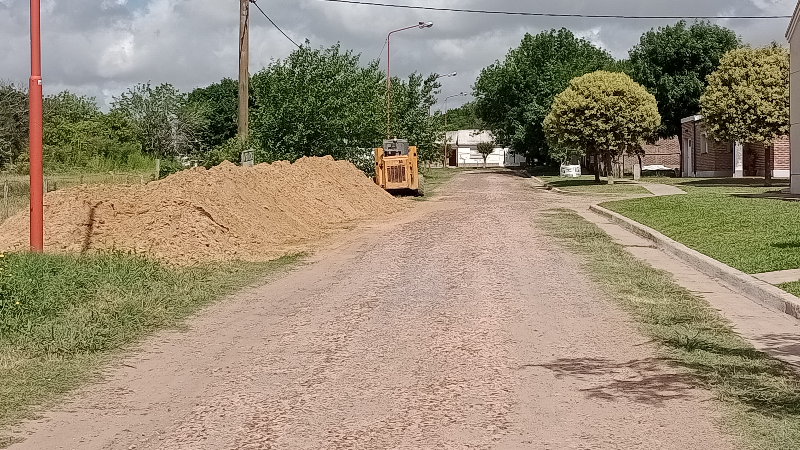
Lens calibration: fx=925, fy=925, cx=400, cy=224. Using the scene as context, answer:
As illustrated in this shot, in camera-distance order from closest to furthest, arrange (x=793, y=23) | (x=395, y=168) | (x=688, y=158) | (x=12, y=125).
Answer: (x=793, y=23), (x=395, y=168), (x=12, y=125), (x=688, y=158)

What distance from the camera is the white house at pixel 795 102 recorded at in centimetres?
3183

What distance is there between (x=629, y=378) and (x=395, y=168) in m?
30.5

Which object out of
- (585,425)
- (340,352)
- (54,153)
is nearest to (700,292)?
(340,352)

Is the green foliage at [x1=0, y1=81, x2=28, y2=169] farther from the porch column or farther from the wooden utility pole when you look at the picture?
the porch column

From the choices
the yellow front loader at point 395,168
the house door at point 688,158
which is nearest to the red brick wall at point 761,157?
the house door at point 688,158

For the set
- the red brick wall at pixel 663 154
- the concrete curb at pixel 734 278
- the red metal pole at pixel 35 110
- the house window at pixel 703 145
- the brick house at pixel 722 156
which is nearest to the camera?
the concrete curb at pixel 734 278

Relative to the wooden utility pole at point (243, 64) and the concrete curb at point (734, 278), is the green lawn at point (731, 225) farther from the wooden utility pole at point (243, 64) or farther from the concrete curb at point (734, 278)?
the wooden utility pole at point (243, 64)

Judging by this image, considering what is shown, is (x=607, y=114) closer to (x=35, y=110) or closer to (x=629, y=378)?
(x=35, y=110)

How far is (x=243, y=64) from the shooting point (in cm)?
2688

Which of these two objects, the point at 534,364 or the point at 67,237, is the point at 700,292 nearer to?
the point at 534,364

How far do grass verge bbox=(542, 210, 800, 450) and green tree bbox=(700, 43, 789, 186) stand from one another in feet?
96.4

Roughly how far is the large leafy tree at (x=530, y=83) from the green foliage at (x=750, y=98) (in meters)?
27.7

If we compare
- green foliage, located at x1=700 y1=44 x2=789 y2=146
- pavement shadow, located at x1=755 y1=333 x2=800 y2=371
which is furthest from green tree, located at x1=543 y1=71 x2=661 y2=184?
pavement shadow, located at x1=755 y1=333 x2=800 y2=371

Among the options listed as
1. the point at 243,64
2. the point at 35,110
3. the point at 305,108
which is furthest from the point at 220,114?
the point at 35,110
